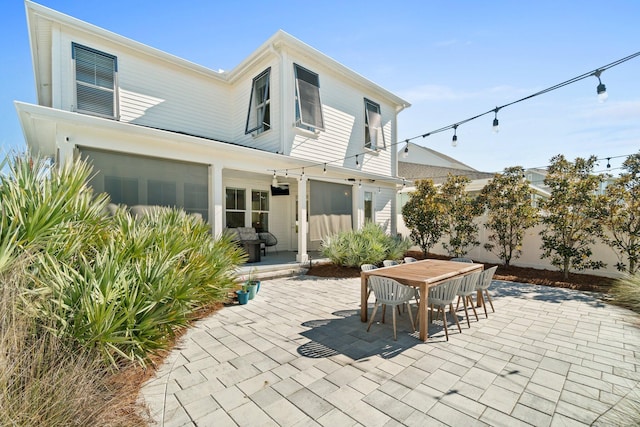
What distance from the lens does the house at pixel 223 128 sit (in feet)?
19.6

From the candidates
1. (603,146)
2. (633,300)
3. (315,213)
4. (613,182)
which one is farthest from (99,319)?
(603,146)

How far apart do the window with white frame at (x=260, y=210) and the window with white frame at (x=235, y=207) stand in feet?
1.42

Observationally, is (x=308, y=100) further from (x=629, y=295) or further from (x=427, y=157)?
(x=427, y=157)

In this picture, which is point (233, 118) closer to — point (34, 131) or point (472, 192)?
point (34, 131)

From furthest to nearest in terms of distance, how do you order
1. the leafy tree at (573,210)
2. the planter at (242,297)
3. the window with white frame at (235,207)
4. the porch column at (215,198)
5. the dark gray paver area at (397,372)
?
the window with white frame at (235,207), the leafy tree at (573,210), the porch column at (215,198), the planter at (242,297), the dark gray paver area at (397,372)

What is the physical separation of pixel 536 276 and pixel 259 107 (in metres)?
10.1

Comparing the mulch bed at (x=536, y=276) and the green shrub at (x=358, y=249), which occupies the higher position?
the green shrub at (x=358, y=249)

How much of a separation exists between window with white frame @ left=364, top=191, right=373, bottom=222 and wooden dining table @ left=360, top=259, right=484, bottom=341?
593cm

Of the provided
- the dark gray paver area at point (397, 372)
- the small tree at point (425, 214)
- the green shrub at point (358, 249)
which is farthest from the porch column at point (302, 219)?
the small tree at point (425, 214)

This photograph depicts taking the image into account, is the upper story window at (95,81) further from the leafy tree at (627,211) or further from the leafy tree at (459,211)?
the leafy tree at (627,211)

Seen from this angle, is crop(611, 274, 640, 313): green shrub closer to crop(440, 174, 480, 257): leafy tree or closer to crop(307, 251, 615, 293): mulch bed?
crop(307, 251, 615, 293): mulch bed

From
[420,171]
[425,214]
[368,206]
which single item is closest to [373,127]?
[368,206]

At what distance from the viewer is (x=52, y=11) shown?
653 cm

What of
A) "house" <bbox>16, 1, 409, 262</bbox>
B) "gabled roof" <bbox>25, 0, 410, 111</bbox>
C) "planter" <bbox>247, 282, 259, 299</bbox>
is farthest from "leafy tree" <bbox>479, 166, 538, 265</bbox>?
"planter" <bbox>247, 282, 259, 299</bbox>
